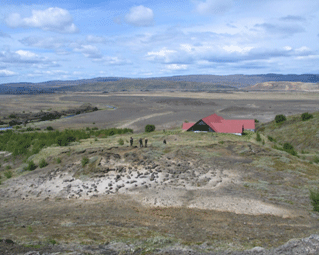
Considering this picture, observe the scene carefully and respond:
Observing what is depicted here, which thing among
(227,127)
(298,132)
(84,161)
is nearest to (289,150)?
(227,127)

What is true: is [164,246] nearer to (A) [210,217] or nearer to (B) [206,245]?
(B) [206,245]

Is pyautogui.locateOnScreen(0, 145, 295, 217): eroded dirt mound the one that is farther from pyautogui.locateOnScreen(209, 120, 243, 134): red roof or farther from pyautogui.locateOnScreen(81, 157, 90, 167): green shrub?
pyautogui.locateOnScreen(209, 120, 243, 134): red roof

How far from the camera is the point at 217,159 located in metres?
24.0

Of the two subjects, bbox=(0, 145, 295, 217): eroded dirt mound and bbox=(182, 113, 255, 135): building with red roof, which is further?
bbox=(182, 113, 255, 135): building with red roof

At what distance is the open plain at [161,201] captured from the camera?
11.0m

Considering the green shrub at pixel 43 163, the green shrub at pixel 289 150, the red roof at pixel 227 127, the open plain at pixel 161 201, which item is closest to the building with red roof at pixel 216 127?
the red roof at pixel 227 127

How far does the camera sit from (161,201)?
16.5m

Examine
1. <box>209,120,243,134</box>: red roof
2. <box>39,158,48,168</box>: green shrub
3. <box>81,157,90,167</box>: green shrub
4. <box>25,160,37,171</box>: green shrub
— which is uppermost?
<box>209,120,243,134</box>: red roof

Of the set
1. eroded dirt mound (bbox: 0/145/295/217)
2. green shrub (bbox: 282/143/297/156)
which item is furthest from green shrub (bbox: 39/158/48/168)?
green shrub (bbox: 282/143/297/156)

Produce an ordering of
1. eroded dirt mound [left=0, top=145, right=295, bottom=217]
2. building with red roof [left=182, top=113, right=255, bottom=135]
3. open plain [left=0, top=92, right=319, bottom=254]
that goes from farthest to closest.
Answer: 1. building with red roof [left=182, top=113, right=255, bottom=135]
2. eroded dirt mound [left=0, top=145, right=295, bottom=217]
3. open plain [left=0, top=92, right=319, bottom=254]

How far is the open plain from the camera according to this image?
11023 millimetres

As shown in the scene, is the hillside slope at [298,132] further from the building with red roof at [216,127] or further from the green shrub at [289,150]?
the building with red roof at [216,127]

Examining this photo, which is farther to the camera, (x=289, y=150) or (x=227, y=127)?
(x=227, y=127)

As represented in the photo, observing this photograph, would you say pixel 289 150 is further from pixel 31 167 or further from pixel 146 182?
pixel 31 167
